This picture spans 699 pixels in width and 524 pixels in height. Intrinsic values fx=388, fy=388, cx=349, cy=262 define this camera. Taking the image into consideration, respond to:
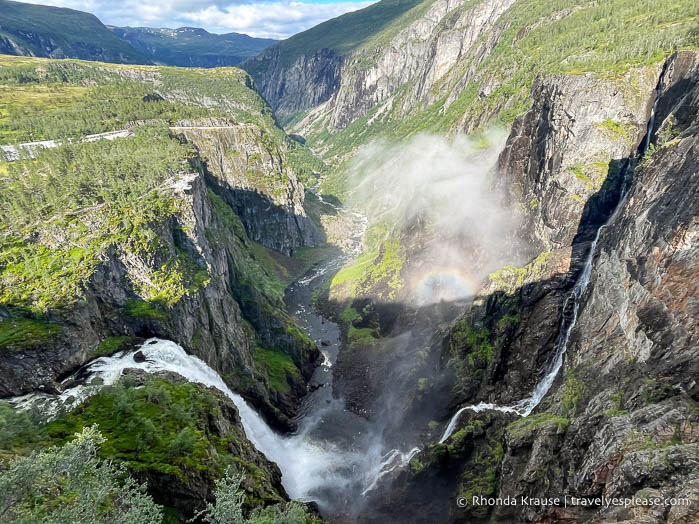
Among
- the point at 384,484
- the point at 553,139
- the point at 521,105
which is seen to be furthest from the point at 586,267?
the point at 521,105

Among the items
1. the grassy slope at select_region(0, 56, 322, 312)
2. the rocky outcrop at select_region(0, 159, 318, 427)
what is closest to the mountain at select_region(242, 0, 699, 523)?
the rocky outcrop at select_region(0, 159, 318, 427)

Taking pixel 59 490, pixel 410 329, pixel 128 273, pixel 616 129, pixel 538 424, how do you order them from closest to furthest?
pixel 59 490 → pixel 538 424 → pixel 128 273 → pixel 616 129 → pixel 410 329

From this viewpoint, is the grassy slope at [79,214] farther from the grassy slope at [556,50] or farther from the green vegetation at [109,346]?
the grassy slope at [556,50]

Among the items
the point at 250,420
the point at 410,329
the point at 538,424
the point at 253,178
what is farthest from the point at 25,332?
the point at 253,178

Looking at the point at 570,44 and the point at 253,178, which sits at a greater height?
the point at 570,44

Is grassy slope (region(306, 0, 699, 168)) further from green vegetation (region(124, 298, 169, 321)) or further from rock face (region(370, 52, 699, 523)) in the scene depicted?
green vegetation (region(124, 298, 169, 321))

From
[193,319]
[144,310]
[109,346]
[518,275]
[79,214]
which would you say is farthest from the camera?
[518,275]

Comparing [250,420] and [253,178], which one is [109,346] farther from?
A: [253,178]
